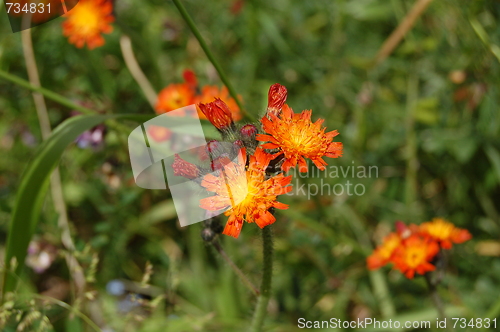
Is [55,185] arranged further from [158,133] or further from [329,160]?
[329,160]

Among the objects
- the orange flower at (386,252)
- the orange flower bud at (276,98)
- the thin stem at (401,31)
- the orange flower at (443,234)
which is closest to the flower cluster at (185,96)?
the orange flower bud at (276,98)

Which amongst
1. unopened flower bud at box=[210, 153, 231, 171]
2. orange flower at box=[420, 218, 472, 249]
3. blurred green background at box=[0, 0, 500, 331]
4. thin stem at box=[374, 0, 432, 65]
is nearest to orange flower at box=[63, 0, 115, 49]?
blurred green background at box=[0, 0, 500, 331]

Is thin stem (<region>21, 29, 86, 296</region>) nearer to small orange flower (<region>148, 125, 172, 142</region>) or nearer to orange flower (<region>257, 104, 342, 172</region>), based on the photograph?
small orange flower (<region>148, 125, 172, 142</region>)

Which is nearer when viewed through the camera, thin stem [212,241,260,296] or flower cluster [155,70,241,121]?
thin stem [212,241,260,296]

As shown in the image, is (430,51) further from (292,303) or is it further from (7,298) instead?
(7,298)

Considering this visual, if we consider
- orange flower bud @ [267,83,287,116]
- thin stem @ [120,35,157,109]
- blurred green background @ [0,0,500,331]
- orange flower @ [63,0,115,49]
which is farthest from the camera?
thin stem @ [120,35,157,109]

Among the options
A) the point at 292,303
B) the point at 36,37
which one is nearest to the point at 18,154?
the point at 36,37

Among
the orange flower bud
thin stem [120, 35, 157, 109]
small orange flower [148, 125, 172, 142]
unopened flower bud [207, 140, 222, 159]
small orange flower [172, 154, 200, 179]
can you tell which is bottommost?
small orange flower [172, 154, 200, 179]
